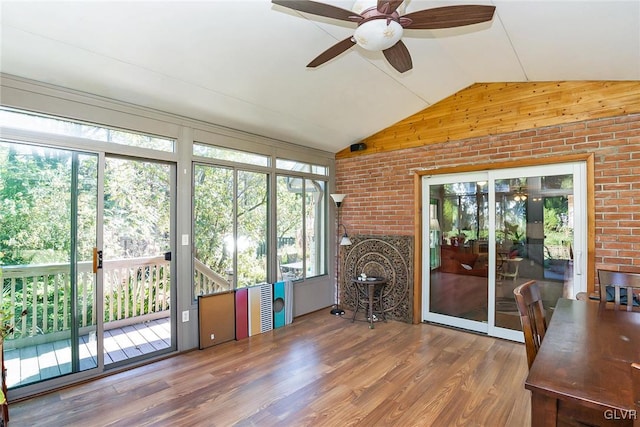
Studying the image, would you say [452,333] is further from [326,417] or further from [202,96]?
[202,96]

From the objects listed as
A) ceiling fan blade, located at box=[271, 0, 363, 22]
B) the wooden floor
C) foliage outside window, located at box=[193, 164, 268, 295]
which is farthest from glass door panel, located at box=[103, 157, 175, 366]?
ceiling fan blade, located at box=[271, 0, 363, 22]

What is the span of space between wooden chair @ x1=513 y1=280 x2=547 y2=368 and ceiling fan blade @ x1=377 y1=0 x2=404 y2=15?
158cm

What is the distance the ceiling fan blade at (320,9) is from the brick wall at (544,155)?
2.78 meters

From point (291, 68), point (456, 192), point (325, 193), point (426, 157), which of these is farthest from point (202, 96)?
point (456, 192)

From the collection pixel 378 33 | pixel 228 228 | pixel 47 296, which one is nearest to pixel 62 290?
pixel 47 296

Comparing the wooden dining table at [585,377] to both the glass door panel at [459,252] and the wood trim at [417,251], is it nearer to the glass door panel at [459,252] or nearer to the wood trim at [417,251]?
the glass door panel at [459,252]

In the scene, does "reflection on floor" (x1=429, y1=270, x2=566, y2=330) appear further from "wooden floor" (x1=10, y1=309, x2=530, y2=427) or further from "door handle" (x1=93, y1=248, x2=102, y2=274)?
"door handle" (x1=93, y1=248, x2=102, y2=274)

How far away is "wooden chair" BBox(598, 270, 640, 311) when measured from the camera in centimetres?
222

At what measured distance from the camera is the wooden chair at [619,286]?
222cm

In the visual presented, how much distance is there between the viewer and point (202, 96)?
315 centimetres

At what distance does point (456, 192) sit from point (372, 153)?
1.41 m

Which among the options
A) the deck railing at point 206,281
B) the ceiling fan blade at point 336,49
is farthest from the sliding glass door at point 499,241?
the deck railing at point 206,281

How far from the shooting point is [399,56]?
2246mm

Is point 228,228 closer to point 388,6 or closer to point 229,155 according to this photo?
point 229,155
